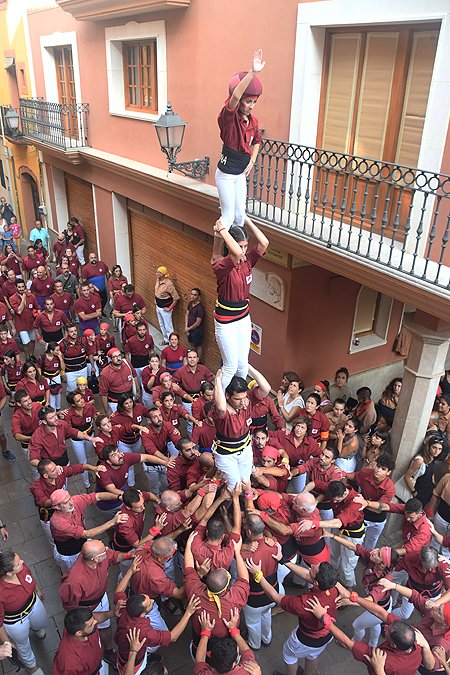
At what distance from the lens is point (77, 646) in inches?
177

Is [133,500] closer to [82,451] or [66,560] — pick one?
[66,560]

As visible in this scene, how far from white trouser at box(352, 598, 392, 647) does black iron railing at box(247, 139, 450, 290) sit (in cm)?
340

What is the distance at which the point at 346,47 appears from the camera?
23.1 ft

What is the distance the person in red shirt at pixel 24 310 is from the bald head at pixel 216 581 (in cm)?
750

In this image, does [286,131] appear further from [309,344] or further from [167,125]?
[309,344]

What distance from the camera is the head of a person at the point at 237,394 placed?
16.1 feet

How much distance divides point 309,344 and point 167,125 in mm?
4237

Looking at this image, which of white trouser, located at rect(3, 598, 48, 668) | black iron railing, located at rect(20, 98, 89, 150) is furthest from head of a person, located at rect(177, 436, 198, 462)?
black iron railing, located at rect(20, 98, 89, 150)

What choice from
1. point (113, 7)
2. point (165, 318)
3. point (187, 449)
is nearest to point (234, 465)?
point (187, 449)

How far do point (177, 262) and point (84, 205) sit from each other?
6.13m

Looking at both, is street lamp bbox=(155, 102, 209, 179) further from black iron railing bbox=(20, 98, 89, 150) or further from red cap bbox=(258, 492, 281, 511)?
black iron railing bbox=(20, 98, 89, 150)

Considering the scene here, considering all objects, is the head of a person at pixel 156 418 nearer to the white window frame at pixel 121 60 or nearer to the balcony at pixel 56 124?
the white window frame at pixel 121 60

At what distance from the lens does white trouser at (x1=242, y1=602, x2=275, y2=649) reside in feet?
18.1

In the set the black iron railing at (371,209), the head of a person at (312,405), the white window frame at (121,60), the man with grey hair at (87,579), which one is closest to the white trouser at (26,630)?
the man with grey hair at (87,579)
